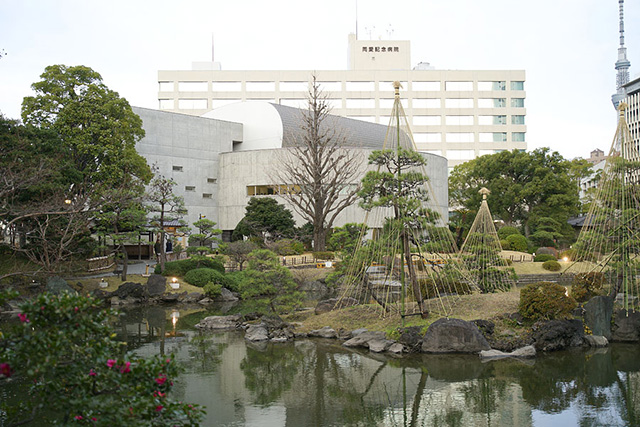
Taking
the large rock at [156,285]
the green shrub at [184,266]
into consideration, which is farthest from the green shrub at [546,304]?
the green shrub at [184,266]

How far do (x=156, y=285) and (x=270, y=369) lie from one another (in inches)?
491

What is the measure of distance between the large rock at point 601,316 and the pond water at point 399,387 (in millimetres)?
453

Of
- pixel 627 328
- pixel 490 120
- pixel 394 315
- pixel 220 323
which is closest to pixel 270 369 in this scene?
pixel 394 315

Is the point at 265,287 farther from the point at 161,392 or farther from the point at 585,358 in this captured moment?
the point at 161,392

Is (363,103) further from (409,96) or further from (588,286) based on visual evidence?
(588,286)

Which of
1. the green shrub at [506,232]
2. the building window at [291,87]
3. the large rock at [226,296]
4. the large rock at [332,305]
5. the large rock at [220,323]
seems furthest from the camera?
the building window at [291,87]

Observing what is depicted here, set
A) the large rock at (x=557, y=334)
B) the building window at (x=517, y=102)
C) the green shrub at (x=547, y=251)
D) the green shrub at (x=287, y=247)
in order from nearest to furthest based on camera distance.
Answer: the large rock at (x=557, y=334), the green shrub at (x=287, y=247), the green shrub at (x=547, y=251), the building window at (x=517, y=102)

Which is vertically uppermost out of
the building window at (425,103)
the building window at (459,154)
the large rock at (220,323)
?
the building window at (425,103)

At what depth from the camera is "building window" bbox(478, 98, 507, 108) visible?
201ft

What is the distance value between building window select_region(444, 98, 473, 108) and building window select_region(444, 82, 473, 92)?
3.99 feet

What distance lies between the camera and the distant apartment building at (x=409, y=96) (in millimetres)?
59906

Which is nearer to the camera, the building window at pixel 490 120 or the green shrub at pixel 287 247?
the green shrub at pixel 287 247

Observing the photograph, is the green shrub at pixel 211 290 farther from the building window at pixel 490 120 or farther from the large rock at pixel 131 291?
the building window at pixel 490 120

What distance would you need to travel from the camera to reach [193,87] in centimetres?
6041
